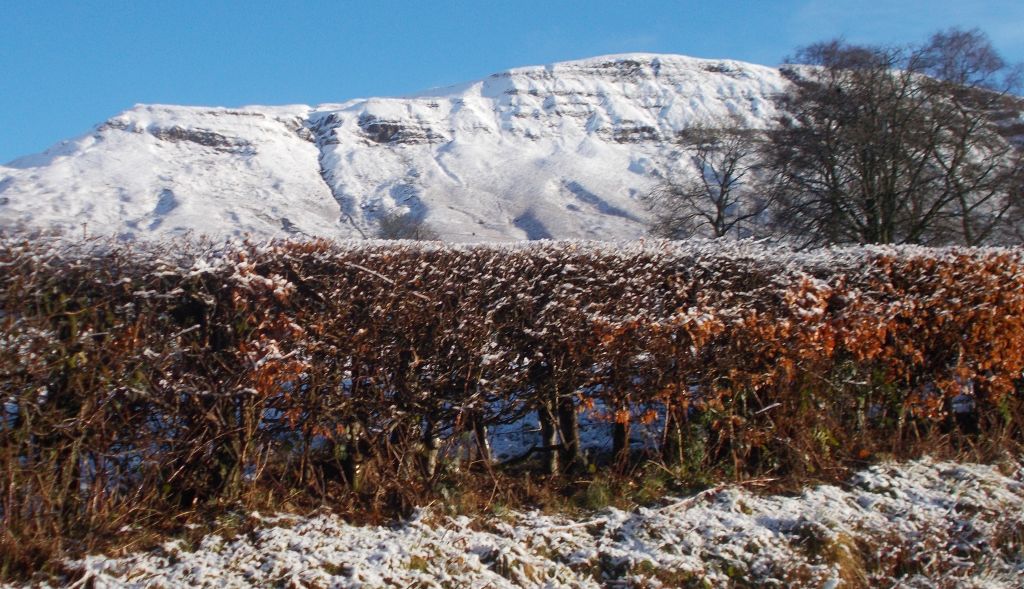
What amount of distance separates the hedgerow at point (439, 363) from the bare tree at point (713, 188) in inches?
1001

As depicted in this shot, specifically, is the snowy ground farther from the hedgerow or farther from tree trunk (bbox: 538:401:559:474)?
tree trunk (bbox: 538:401:559:474)

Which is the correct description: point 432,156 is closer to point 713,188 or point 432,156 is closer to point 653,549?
point 713,188

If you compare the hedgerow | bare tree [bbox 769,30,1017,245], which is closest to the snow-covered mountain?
bare tree [bbox 769,30,1017,245]

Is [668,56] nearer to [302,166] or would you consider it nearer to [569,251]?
[302,166]

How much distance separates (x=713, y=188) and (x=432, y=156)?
218 ft

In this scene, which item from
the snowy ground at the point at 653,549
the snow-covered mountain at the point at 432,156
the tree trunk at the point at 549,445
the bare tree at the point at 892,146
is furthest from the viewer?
the snow-covered mountain at the point at 432,156

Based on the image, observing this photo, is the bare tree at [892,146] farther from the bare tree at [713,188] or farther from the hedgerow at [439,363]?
the hedgerow at [439,363]

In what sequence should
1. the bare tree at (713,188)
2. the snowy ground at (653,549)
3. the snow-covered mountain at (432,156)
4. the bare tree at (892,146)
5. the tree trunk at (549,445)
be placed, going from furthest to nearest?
the snow-covered mountain at (432,156) < the bare tree at (713,188) < the bare tree at (892,146) < the tree trunk at (549,445) < the snowy ground at (653,549)

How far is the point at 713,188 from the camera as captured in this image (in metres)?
38.3

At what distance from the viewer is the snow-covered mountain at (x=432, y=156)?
72.9 meters

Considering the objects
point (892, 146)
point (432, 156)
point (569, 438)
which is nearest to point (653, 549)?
point (569, 438)

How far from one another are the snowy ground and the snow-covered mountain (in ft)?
147

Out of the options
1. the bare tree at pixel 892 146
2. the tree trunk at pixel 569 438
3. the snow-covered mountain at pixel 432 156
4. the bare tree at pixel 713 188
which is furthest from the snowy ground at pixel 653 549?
the snow-covered mountain at pixel 432 156

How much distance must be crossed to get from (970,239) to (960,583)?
772 inches
